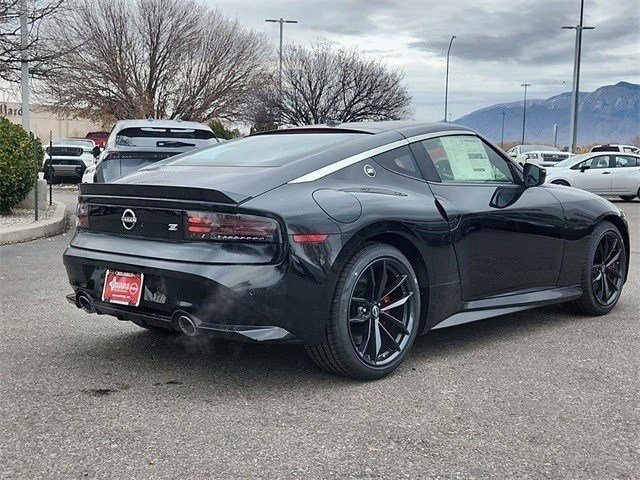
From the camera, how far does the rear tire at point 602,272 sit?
557 centimetres

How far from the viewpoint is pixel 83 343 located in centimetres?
479

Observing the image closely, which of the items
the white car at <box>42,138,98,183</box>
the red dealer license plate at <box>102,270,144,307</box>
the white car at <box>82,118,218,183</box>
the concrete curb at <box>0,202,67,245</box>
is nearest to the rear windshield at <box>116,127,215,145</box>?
the white car at <box>82,118,218,183</box>

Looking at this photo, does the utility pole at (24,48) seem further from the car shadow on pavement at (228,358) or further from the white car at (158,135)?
the car shadow on pavement at (228,358)

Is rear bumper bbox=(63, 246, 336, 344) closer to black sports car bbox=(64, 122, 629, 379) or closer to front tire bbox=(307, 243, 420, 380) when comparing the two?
black sports car bbox=(64, 122, 629, 379)

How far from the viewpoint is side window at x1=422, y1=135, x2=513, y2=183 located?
15.4 feet

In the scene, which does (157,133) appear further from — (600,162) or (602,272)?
(600,162)

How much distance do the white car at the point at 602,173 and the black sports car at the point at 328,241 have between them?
16.3 meters

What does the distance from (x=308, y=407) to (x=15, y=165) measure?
9.14 m

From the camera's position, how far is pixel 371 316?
13.3 ft

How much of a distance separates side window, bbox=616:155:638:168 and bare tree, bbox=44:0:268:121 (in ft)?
72.6

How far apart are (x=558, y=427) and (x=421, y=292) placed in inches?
45.5

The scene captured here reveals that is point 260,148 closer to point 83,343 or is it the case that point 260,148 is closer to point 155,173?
point 155,173

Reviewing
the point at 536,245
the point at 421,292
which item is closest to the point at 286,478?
the point at 421,292

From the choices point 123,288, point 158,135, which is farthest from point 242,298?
point 158,135
